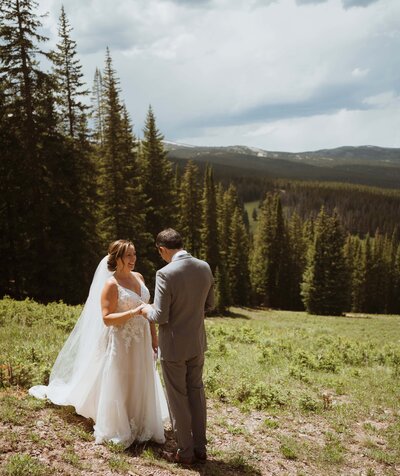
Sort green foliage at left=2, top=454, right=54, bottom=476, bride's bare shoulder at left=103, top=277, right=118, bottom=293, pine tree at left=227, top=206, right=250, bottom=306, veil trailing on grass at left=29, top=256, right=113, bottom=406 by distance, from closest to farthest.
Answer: green foliage at left=2, top=454, right=54, bottom=476 → bride's bare shoulder at left=103, top=277, right=118, bottom=293 → veil trailing on grass at left=29, top=256, right=113, bottom=406 → pine tree at left=227, top=206, right=250, bottom=306

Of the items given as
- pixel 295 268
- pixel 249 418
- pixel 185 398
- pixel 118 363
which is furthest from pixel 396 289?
pixel 118 363

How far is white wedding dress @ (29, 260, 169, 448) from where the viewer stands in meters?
5.61

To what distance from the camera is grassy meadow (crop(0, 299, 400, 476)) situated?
5199 millimetres

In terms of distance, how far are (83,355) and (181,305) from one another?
2.19m

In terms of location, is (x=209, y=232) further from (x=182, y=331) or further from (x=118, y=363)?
(x=182, y=331)

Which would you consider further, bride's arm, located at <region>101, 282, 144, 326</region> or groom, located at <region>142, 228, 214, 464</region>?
bride's arm, located at <region>101, 282, 144, 326</region>

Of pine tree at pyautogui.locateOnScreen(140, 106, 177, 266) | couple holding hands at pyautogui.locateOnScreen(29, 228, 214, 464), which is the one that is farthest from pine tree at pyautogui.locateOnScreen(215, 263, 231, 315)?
couple holding hands at pyautogui.locateOnScreen(29, 228, 214, 464)

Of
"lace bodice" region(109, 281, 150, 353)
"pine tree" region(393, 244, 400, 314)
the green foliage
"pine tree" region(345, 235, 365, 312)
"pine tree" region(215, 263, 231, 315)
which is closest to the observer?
the green foliage

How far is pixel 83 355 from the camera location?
6133 mm

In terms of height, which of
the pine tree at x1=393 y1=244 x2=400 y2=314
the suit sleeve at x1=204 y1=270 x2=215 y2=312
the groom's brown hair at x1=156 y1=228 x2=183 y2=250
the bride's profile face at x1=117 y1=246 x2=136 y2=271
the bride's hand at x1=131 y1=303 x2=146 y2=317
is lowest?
the pine tree at x1=393 y1=244 x2=400 y2=314

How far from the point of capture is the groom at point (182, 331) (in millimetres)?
4984

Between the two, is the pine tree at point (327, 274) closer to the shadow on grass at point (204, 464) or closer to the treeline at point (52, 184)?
the treeline at point (52, 184)

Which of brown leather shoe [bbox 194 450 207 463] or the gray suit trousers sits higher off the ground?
the gray suit trousers

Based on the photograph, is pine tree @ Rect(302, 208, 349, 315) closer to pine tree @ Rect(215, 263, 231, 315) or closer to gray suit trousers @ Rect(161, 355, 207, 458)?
pine tree @ Rect(215, 263, 231, 315)
